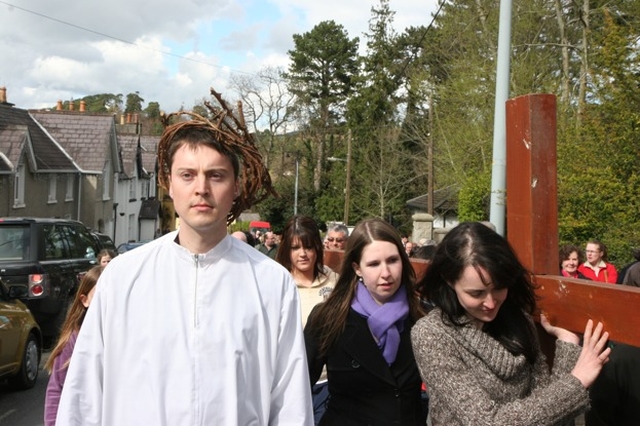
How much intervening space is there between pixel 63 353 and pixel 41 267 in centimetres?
795

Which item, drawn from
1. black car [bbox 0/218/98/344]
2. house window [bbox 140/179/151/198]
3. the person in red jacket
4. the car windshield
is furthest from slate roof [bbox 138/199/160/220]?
the person in red jacket

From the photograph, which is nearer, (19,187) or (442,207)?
(19,187)

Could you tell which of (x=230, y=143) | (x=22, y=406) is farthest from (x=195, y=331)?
(x=22, y=406)

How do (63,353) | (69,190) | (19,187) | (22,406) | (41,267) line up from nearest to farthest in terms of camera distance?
(63,353) < (22,406) < (41,267) < (19,187) < (69,190)

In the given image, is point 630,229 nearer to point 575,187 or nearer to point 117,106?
point 575,187

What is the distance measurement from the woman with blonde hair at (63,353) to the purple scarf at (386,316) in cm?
128

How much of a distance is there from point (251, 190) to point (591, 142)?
9.35 m

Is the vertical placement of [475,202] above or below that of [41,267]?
above

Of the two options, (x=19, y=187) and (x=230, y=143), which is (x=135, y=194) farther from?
(x=230, y=143)

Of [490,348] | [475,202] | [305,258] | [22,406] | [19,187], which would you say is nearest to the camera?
[490,348]

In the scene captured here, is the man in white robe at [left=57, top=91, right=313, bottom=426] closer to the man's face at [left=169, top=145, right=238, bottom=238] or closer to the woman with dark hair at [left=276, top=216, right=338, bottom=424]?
the man's face at [left=169, top=145, right=238, bottom=238]

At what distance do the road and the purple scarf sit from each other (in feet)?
18.6

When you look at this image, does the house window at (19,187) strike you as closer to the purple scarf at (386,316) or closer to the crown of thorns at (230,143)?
the purple scarf at (386,316)

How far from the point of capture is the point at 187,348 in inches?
95.3
